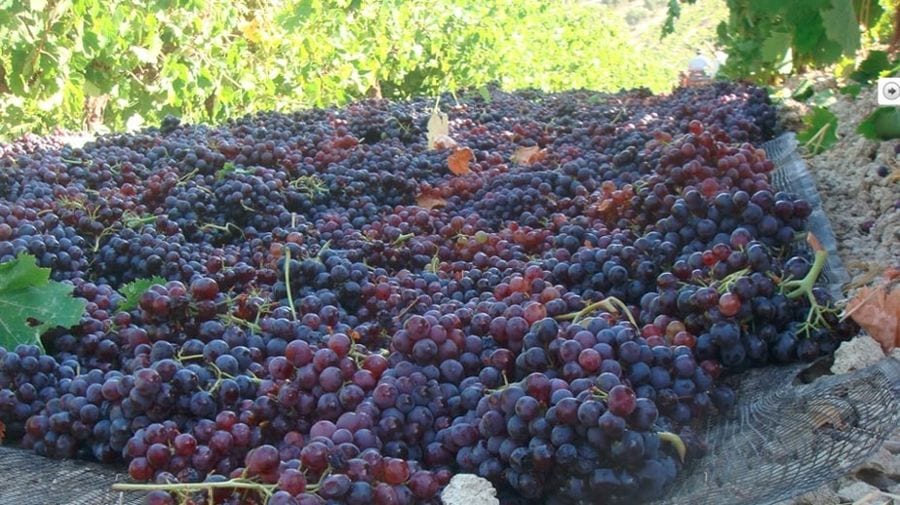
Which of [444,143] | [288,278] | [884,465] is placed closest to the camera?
[884,465]

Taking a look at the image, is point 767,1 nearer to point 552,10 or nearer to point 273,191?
point 273,191

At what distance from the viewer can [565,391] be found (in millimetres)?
1137

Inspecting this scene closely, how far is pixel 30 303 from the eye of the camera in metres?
1.65

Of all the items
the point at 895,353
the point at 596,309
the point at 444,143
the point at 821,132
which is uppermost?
the point at 444,143

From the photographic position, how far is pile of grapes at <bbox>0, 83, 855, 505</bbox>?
113cm

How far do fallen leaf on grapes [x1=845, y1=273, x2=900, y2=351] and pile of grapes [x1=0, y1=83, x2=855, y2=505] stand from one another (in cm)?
6

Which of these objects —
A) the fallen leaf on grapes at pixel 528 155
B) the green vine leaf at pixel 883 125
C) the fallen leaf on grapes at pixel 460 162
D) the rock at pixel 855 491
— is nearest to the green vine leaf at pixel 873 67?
the green vine leaf at pixel 883 125

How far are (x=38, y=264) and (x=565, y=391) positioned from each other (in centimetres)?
140

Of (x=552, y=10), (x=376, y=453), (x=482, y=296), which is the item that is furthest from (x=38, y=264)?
(x=552, y=10)

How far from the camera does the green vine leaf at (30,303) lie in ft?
5.26

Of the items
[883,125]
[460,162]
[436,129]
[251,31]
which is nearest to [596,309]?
[883,125]

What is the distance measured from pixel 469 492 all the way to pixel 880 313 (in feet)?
2.54

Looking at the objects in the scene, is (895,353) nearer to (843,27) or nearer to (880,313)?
(880,313)

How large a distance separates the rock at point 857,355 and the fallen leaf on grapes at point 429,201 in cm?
138
